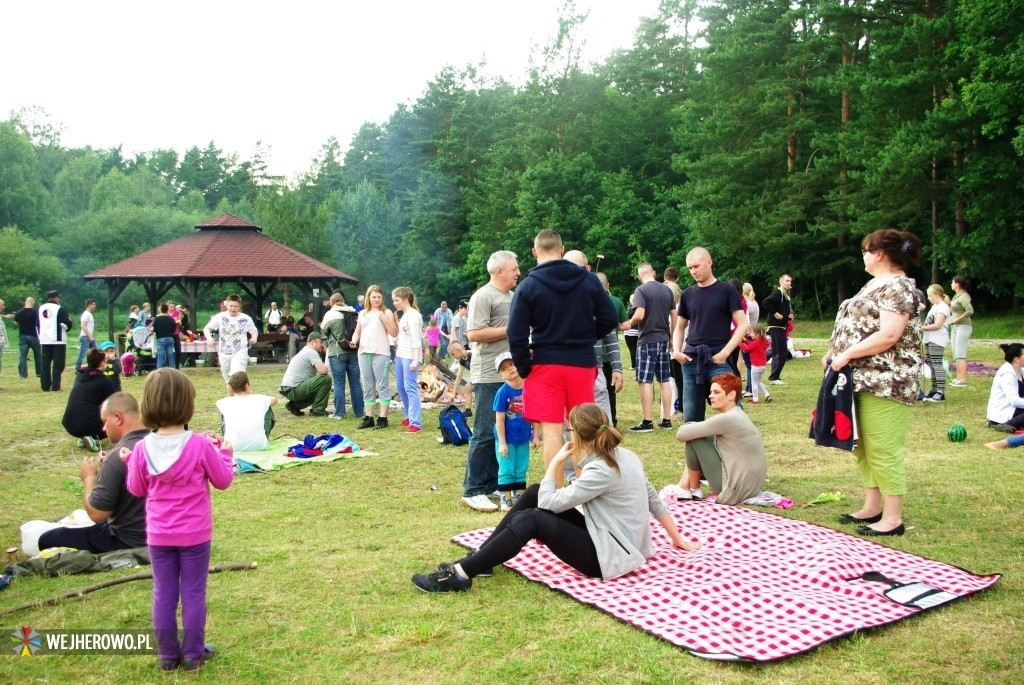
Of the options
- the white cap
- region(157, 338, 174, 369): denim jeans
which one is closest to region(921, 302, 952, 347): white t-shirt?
the white cap

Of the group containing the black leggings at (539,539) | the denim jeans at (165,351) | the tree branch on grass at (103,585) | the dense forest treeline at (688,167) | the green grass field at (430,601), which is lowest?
the green grass field at (430,601)

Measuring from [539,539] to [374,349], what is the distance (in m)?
6.68

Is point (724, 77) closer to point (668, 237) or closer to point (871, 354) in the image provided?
point (668, 237)

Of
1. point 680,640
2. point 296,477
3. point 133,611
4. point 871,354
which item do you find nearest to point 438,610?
point 680,640

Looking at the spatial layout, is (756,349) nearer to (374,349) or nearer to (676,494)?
(374,349)

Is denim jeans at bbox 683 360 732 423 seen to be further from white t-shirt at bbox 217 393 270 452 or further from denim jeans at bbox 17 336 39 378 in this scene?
denim jeans at bbox 17 336 39 378

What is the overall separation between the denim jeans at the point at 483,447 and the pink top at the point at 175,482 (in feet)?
9.32

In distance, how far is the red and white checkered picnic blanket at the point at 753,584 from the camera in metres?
3.78

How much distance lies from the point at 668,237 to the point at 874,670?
3771cm

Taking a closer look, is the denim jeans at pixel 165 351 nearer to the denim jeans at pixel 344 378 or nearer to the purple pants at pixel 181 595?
the denim jeans at pixel 344 378

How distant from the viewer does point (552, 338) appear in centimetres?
565

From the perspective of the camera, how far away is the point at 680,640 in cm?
372

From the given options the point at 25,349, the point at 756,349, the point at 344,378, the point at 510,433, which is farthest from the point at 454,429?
the point at 25,349

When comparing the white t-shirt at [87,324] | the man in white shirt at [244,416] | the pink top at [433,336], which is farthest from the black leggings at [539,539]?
the white t-shirt at [87,324]
